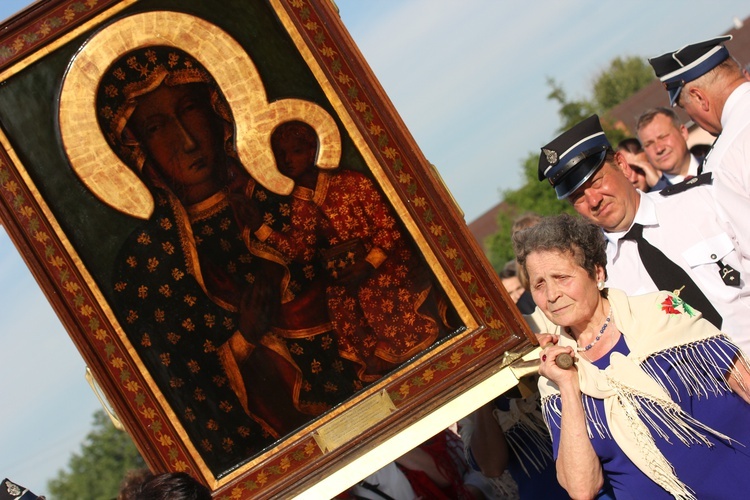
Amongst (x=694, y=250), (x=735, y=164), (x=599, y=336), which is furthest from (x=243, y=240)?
(x=735, y=164)

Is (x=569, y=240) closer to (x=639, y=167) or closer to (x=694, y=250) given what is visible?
(x=694, y=250)

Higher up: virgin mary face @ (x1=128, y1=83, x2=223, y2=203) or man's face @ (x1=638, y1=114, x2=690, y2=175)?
virgin mary face @ (x1=128, y1=83, x2=223, y2=203)

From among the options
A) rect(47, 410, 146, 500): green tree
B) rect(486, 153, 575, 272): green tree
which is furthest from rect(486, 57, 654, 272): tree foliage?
rect(47, 410, 146, 500): green tree

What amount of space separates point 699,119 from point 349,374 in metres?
2.23

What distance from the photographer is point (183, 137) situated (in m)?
3.63

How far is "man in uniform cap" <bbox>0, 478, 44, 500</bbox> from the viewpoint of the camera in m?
4.19

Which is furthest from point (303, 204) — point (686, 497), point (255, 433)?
point (686, 497)

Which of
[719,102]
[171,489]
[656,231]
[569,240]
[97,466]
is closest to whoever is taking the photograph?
[171,489]

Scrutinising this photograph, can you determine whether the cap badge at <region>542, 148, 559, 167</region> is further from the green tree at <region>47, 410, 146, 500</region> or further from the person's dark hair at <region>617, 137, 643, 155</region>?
the green tree at <region>47, 410, 146, 500</region>

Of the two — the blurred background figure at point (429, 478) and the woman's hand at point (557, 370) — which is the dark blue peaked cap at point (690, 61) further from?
the blurred background figure at point (429, 478)

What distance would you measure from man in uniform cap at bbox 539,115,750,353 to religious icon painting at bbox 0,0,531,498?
1.04 metres

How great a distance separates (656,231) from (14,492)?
307 cm

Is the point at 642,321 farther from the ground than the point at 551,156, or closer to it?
closer to it

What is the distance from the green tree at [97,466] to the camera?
51.7 m
